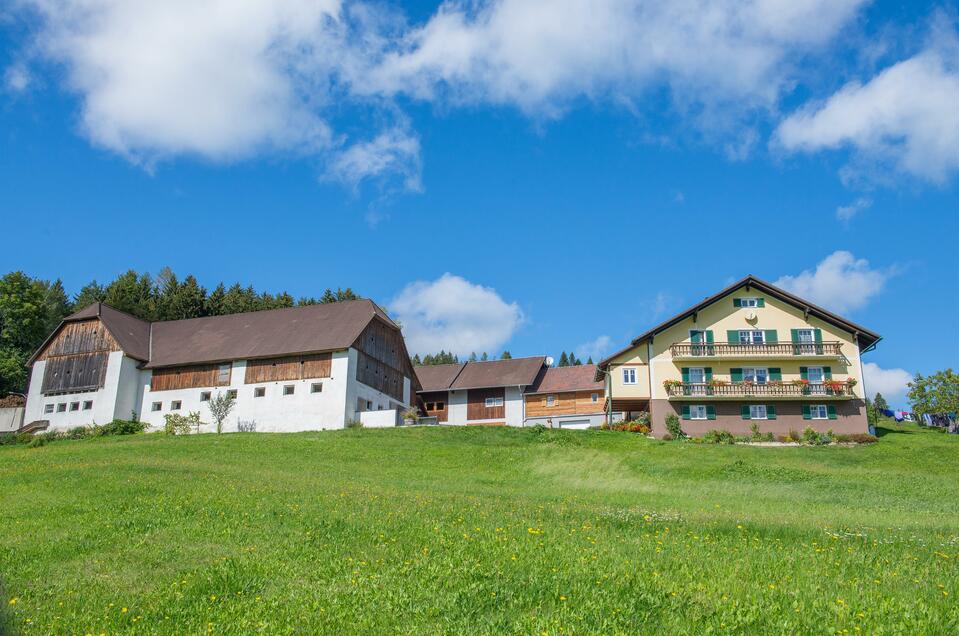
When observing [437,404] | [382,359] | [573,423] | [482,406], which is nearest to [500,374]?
[482,406]

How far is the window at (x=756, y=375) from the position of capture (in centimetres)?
5006

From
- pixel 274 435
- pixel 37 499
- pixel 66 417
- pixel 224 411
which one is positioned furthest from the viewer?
pixel 66 417

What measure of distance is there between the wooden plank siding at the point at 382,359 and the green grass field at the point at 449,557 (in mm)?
25863

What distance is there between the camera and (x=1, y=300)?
62.4 m

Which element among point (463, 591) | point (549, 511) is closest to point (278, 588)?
point (463, 591)

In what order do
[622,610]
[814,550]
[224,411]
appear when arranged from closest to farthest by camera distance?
[622,610]
[814,550]
[224,411]

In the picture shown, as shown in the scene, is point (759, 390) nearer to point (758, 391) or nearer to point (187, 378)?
point (758, 391)

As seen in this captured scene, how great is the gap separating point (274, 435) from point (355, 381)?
8.56m

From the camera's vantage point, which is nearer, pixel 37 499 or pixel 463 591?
pixel 463 591

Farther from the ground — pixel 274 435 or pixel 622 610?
pixel 274 435

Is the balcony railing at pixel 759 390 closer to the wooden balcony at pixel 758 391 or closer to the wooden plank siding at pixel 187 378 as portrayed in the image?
the wooden balcony at pixel 758 391

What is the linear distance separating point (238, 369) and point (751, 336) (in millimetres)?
35199

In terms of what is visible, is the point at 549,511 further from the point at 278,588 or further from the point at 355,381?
the point at 355,381

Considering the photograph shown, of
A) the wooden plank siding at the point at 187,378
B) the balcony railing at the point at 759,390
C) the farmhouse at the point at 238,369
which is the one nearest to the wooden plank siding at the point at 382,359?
the farmhouse at the point at 238,369
